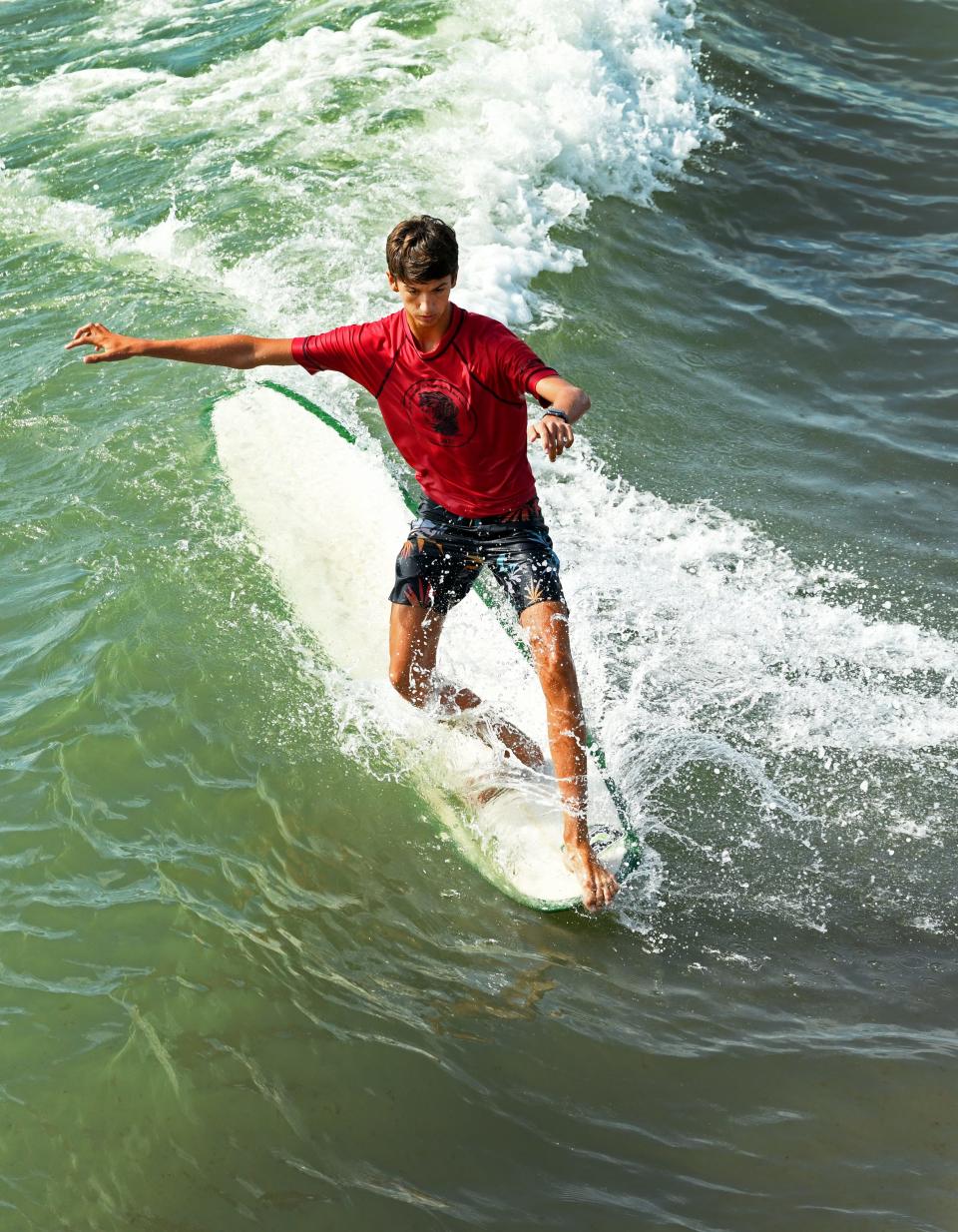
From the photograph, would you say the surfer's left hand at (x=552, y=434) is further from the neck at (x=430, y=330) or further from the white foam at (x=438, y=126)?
the white foam at (x=438, y=126)

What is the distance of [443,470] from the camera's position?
4285 mm

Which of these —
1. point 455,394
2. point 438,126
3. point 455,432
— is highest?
point 455,394

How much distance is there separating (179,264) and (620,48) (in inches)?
212

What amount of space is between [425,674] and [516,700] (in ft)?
1.96

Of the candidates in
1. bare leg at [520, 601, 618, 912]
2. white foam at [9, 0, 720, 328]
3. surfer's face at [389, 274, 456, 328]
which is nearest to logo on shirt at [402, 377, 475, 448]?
surfer's face at [389, 274, 456, 328]

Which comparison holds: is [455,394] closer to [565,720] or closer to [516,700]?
[565,720]

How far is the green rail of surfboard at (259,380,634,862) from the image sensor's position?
15.0ft

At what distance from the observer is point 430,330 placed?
3.98 m

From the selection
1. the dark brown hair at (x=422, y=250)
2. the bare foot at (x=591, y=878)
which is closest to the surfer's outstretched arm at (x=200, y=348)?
the dark brown hair at (x=422, y=250)

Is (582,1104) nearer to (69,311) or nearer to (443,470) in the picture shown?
(443,470)

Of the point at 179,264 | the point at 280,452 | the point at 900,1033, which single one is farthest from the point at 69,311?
the point at 900,1033

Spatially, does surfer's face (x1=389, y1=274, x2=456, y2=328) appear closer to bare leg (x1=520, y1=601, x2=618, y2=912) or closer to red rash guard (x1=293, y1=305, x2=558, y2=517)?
red rash guard (x1=293, y1=305, x2=558, y2=517)

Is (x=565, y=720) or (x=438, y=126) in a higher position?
(x=438, y=126)

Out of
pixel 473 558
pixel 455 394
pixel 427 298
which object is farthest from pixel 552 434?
pixel 473 558
